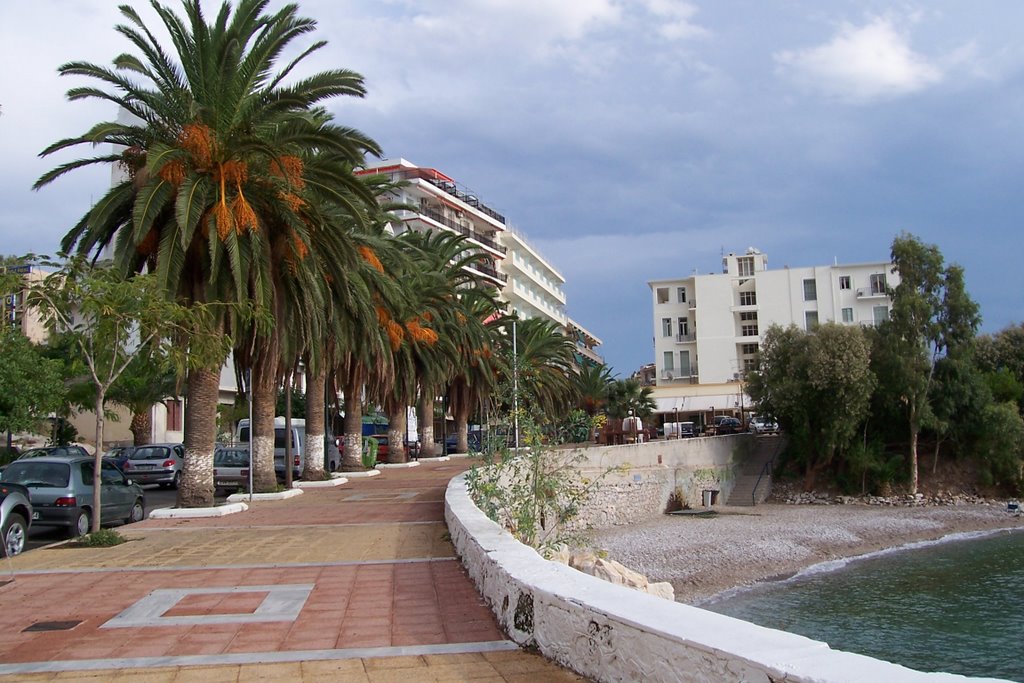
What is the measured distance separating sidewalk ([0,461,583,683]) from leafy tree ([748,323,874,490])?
3473cm

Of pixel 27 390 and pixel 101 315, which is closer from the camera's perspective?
pixel 101 315

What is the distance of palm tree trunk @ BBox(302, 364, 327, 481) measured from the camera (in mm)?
27141

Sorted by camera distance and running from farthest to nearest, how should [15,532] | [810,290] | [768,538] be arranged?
[810,290] < [768,538] < [15,532]

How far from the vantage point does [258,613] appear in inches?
305

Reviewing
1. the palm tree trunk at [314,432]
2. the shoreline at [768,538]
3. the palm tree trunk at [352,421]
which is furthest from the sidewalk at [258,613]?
the palm tree trunk at [352,421]

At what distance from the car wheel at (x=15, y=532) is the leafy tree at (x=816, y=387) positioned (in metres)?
38.4

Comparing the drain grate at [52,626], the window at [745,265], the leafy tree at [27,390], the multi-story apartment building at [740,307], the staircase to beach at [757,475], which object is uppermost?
the window at [745,265]

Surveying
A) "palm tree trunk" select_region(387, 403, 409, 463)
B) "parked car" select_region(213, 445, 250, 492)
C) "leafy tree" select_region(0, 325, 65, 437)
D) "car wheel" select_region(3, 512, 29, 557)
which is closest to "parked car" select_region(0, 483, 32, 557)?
"car wheel" select_region(3, 512, 29, 557)

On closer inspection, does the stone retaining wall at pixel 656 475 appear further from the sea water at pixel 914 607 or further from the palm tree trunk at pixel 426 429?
the palm tree trunk at pixel 426 429

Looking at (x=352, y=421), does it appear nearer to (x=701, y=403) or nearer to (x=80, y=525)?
(x=80, y=525)

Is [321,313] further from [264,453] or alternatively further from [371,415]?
[371,415]

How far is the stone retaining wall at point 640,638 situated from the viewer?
3.51 m

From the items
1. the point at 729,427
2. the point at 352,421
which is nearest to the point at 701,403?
the point at 729,427

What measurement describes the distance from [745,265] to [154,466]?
196 feet
